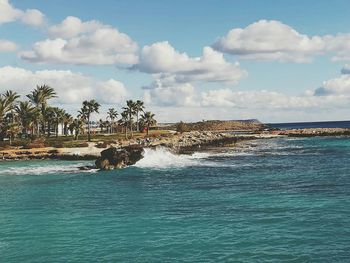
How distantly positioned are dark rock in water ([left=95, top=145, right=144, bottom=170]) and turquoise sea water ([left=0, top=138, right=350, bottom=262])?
9.80 m

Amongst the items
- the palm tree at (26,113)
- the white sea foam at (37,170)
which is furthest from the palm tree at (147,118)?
the white sea foam at (37,170)

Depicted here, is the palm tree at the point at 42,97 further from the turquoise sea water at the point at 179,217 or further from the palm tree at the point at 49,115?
the turquoise sea water at the point at 179,217

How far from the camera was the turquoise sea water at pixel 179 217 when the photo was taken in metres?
24.0

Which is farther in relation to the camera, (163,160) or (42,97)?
(42,97)

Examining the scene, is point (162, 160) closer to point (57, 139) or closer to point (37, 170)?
point (37, 170)

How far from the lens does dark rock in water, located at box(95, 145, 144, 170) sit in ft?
230

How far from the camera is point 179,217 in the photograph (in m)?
32.5

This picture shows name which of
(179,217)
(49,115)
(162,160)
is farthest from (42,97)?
(179,217)

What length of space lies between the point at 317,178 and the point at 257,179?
7238 mm

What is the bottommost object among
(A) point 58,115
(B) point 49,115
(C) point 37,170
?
(C) point 37,170

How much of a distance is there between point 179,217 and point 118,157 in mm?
40770

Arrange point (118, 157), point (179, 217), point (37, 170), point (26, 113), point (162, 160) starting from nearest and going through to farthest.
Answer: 1. point (179, 217)
2. point (37, 170)
3. point (118, 157)
4. point (162, 160)
5. point (26, 113)

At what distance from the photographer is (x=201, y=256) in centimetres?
2314

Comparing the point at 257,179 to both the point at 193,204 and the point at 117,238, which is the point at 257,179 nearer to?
the point at 193,204
